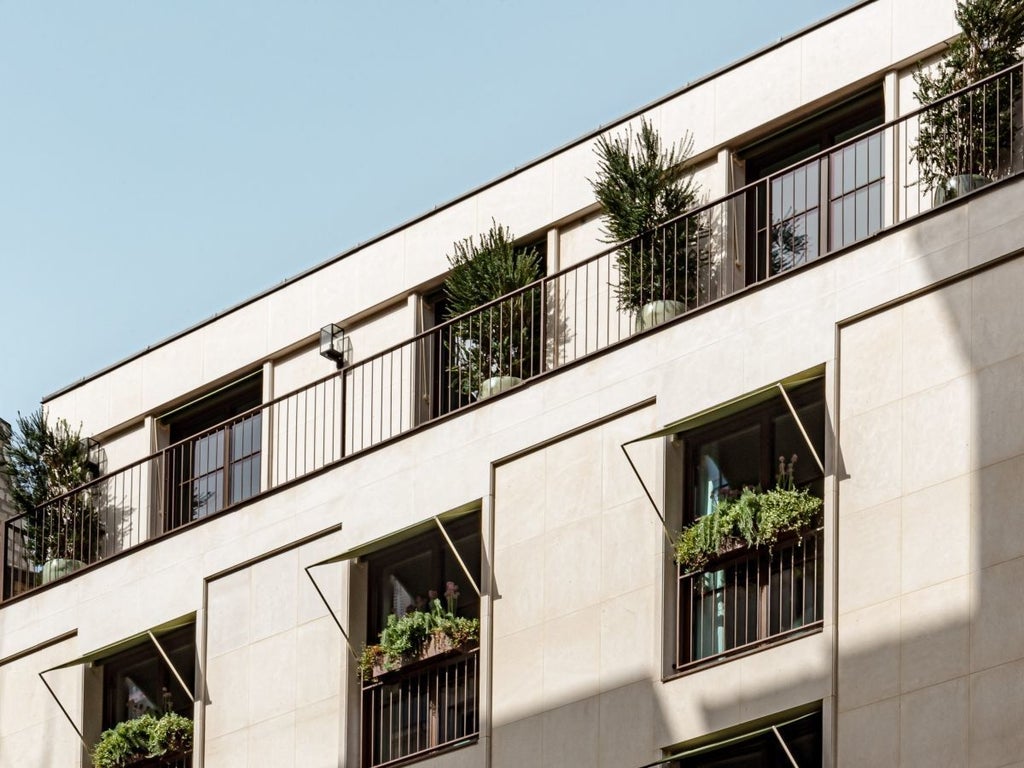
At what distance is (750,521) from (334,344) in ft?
28.8

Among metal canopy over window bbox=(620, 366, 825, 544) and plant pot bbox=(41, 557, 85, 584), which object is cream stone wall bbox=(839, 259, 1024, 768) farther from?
plant pot bbox=(41, 557, 85, 584)

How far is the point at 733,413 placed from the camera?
30.8m

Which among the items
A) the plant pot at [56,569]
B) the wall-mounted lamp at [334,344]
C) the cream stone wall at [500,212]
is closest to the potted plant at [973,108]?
the cream stone wall at [500,212]

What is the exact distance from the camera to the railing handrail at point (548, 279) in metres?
30.6

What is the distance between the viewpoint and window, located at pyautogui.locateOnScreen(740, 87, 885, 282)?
31984 mm

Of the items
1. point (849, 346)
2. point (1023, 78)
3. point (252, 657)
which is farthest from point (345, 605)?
point (1023, 78)

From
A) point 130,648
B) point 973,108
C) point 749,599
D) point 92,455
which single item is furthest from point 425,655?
point 92,455

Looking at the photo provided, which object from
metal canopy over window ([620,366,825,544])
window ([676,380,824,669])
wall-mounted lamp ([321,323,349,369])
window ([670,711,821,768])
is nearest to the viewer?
window ([670,711,821,768])

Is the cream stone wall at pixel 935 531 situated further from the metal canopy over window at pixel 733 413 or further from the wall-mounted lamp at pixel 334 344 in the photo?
the wall-mounted lamp at pixel 334 344

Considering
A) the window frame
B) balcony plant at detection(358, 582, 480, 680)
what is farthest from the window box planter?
the window frame

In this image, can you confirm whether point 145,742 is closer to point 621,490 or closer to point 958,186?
point 621,490

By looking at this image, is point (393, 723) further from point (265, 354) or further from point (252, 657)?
point (265, 354)

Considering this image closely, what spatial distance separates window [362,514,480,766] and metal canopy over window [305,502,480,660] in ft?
0.39

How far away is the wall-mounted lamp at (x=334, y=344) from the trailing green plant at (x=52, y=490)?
3.55 m
